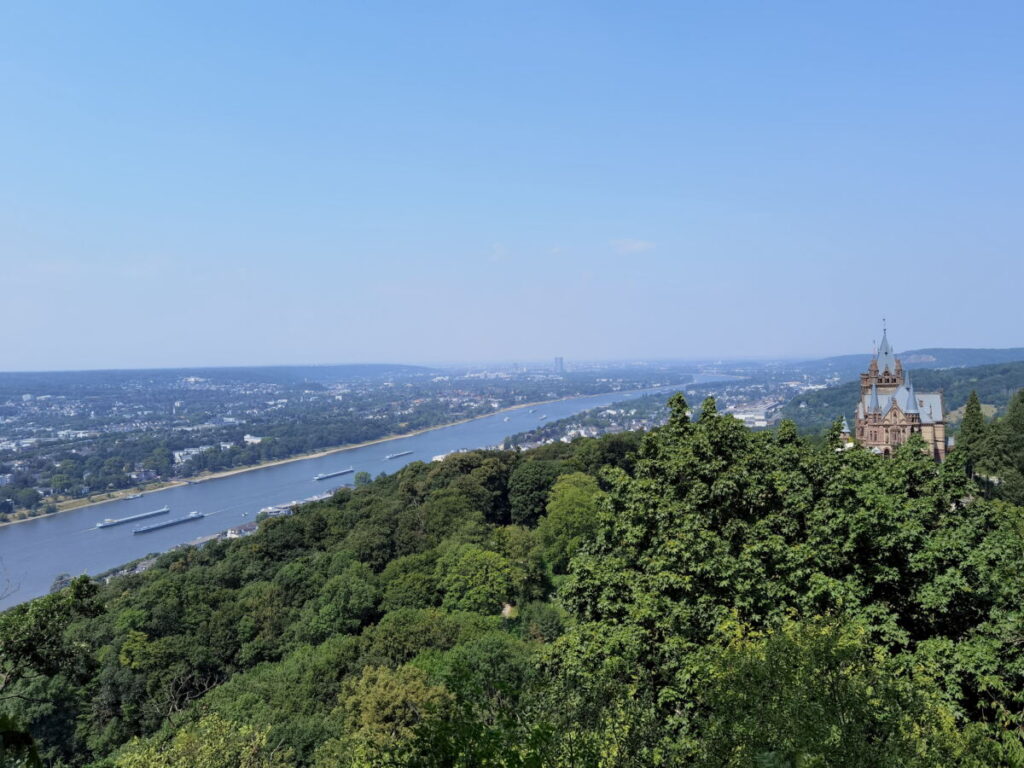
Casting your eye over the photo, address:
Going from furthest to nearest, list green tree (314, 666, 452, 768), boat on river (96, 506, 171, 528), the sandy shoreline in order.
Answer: the sandy shoreline < boat on river (96, 506, 171, 528) < green tree (314, 666, 452, 768)

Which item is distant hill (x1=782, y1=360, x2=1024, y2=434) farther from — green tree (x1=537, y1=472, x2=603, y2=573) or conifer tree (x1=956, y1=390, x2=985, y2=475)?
green tree (x1=537, y1=472, x2=603, y2=573)

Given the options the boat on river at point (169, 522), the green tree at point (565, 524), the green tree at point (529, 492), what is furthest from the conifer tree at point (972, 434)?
the boat on river at point (169, 522)

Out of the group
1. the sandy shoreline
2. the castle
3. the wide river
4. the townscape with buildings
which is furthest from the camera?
the townscape with buildings

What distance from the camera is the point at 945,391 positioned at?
9606 centimetres

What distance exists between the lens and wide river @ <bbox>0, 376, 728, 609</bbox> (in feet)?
138

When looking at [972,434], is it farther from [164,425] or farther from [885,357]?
[164,425]

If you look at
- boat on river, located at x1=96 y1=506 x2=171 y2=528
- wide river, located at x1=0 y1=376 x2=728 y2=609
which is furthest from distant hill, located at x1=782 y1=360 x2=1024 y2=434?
boat on river, located at x1=96 y1=506 x2=171 y2=528

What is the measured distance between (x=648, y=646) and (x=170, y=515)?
5986cm

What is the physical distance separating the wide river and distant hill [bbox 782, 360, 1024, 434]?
2071 inches

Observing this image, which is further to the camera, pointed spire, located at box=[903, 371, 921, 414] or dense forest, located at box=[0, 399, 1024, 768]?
pointed spire, located at box=[903, 371, 921, 414]

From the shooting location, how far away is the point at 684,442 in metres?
11.1

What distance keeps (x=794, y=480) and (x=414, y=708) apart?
26.6ft

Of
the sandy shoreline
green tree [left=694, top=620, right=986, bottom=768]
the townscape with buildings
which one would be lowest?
the sandy shoreline

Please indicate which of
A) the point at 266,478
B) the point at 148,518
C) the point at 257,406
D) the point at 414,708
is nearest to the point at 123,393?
the point at 257,406
